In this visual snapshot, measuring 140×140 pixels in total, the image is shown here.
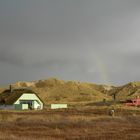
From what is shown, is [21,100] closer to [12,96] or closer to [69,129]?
[12,96]

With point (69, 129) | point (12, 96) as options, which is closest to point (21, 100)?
point (12, 96)

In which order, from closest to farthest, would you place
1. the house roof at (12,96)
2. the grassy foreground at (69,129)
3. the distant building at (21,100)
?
the grassy foreground at (69,129), the distant building at (21,100), the house roof at (12,96)

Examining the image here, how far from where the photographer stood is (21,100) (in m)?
120

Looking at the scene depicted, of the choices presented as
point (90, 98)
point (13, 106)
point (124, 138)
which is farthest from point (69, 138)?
point (90, 98)

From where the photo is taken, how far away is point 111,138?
34.7 m

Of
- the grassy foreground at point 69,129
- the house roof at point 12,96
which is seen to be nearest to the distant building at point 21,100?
the house roof at point 12,96

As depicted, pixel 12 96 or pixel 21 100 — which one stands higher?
pixel 12 96

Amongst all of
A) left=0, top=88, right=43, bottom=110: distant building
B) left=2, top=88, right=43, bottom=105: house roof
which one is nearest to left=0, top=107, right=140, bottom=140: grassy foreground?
left=0, top=88, right=43, bottom=110: distant building

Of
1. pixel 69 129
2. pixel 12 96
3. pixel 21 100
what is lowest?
pixel 69 129

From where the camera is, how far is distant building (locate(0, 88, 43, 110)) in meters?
117

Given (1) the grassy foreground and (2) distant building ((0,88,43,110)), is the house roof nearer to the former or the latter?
(2) distant building ((0,88,43,110))

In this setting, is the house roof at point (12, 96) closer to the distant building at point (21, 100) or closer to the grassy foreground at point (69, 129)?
the distant building at point (21, 100)

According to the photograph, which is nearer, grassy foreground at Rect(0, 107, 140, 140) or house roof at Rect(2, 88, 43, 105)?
grassy foreground at Rect(0, 107, 140, 140)

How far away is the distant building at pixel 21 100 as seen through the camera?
116688 mm
